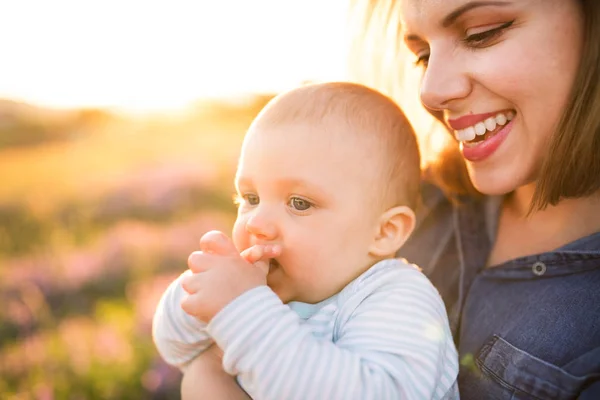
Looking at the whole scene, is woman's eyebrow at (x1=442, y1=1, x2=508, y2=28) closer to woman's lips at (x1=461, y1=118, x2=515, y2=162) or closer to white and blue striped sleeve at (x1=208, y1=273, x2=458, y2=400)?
woman's lips at (x1=461, y1=118, x2=515, y2=162)

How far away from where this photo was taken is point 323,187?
6.46 ft

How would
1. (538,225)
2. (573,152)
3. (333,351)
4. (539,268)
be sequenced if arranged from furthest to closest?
(538,225), (539,268), (573,152), (333,351)

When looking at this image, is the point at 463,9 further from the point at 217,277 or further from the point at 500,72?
the point at 217,277

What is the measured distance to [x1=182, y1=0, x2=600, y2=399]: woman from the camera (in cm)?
206

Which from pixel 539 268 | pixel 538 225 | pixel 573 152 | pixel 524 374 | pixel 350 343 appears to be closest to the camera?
pixel 350 343

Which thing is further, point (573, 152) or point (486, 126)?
point (486, 126)

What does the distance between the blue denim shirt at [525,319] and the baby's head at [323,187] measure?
1.77ft

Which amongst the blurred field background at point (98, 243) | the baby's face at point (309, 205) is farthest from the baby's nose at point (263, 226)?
the blurred field background at point (98, 243)

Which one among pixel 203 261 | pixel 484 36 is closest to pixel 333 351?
pixel 203 261

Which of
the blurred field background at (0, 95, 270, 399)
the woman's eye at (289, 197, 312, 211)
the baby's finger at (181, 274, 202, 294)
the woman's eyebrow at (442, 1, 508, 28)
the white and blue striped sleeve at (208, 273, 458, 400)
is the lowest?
the blurred field background at (0, 95, 270, 399)

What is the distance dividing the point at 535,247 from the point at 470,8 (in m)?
1.04

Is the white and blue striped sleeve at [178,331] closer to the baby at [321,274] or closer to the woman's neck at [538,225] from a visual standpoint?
the baby at [321,274]

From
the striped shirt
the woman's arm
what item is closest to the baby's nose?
the striped shirt

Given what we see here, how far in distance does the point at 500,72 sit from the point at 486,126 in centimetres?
25
